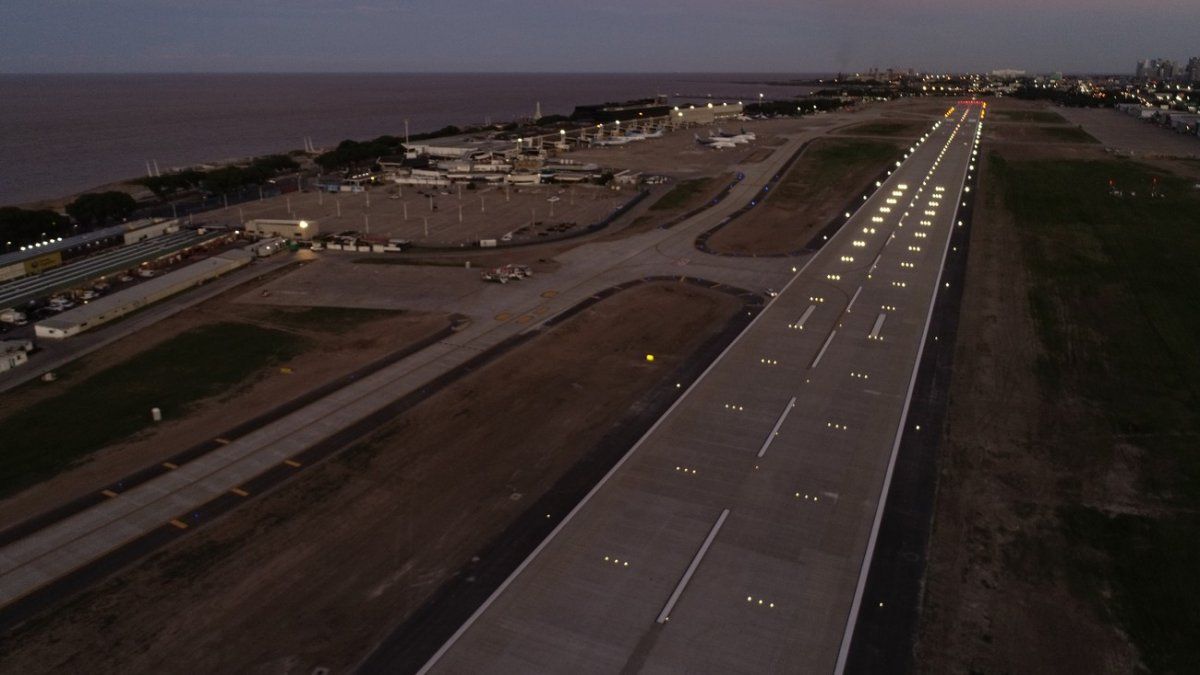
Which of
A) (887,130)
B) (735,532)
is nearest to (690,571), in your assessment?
(735,532)

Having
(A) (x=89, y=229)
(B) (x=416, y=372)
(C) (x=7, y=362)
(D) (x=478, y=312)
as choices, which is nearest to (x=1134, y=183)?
(D) (x=478, y=312)

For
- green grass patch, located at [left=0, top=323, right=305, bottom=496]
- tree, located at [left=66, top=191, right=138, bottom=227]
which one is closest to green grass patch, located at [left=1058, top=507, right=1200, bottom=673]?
green grass patch, located at [left=0, top=323, right=305, bottom=496]

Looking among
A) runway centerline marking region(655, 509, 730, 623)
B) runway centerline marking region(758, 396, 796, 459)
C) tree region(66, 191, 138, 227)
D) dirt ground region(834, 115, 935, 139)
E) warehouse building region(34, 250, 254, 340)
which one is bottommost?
runway centerline marking region(655, 509, 730, 623)

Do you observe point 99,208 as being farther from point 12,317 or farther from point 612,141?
point 612,141

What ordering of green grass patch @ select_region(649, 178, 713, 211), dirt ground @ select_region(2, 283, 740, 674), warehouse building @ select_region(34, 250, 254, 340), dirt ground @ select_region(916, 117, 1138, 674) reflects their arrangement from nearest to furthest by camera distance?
dirt ground @ select_region(916, 117, 1138, 674)
dirt ground @ select_region(2, 283, 740, 674)
warehouse building @ select_region(34, 250, 254, 340)
green grass patch @ select_region(649, 178, 713, 211)

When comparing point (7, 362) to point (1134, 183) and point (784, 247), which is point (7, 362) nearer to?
point (784, 247)

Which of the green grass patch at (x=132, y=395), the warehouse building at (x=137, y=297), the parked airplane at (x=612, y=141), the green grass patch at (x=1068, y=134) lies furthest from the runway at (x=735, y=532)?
the green grass patch at (x=1068, y=134)

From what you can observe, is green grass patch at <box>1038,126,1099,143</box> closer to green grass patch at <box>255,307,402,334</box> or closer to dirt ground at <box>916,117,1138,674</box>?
dirt ground at <box>916,117,1138,674</box>

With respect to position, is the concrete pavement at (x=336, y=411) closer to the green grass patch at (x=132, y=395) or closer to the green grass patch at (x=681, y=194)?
the green grass patch at (x=132, y=395)
